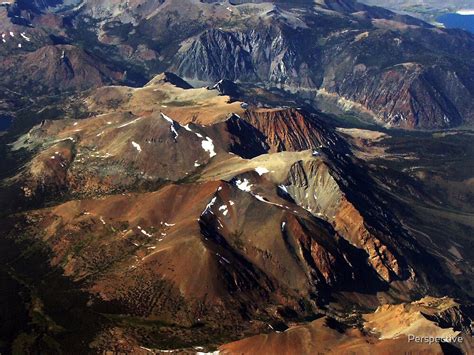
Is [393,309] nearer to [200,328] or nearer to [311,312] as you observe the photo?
[311,312]

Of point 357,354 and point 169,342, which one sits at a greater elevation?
point 357,354

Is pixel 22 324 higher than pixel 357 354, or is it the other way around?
pixel 357 354

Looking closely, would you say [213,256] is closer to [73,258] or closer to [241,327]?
[241,327]

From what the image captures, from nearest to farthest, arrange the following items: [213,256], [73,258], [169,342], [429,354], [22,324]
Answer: [429,354]
[169,342]
[22,324]
[213,256]
[73,258]

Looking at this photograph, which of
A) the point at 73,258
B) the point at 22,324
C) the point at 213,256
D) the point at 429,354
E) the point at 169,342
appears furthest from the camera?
the point at 73,258

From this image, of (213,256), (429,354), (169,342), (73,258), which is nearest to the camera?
(429,354)

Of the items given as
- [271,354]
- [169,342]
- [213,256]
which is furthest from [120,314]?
[271,354]

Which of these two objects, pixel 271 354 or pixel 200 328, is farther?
pixel 200 328

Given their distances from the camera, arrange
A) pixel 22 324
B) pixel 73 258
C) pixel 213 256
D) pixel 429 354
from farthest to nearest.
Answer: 1. pixel 73 258
2. pixel 213 256
3. pixel 22 324
4. pixel 429 354

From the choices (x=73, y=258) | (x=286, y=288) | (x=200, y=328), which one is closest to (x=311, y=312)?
(x=286, y=288)
